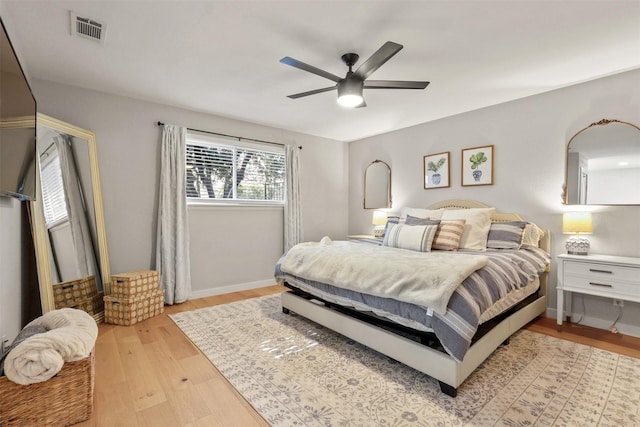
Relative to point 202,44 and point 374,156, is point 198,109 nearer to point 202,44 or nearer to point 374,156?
point 202,44

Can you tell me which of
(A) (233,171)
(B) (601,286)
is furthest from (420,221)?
(A) (233,171)

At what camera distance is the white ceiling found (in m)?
1.90

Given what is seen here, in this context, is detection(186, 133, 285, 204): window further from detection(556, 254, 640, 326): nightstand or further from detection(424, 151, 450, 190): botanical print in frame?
detection(556, 254, 640, 326): nightstand

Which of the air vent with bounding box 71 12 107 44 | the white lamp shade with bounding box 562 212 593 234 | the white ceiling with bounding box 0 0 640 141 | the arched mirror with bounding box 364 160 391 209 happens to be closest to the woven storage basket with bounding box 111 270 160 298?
the white ceiling with bounding box 0 0 640 141

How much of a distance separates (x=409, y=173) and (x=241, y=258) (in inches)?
114

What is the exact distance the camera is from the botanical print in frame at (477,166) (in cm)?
368

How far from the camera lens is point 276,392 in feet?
6.20

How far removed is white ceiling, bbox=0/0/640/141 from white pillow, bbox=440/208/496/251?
4.42ft

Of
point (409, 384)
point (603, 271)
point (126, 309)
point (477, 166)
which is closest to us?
point (409, 384)

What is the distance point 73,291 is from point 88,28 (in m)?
2.34

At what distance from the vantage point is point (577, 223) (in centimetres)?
285

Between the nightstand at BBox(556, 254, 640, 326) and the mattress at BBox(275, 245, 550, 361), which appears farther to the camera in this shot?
the nightstand at BBox(556, 254, 640, 326)

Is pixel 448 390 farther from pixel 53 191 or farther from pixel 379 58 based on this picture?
pixel 53 191

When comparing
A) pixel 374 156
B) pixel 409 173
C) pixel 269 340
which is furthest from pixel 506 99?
pixel 269 340
